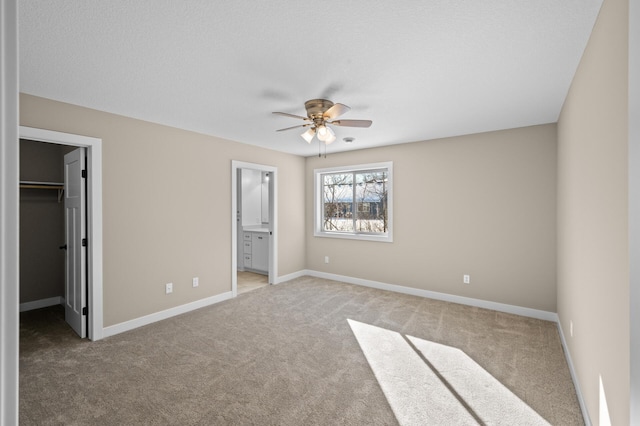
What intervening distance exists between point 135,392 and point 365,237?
3809mm

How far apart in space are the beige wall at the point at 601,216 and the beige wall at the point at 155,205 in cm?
400

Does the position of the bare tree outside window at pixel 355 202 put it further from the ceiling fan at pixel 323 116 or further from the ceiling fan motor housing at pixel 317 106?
the ceiling fan motor housing at pixel 317 106

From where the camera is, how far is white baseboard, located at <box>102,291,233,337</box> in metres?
3.44

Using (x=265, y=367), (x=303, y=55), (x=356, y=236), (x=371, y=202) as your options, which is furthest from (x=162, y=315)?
(x=371, y=202)

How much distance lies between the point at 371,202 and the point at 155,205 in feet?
10.9

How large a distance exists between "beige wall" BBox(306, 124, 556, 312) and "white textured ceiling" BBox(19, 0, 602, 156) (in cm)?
74

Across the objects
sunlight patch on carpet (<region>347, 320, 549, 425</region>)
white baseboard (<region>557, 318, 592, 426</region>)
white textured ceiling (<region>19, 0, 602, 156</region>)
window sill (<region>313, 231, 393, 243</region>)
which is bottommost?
sunlight patch on carpet (<region>347, 320, 549, 425</region>)

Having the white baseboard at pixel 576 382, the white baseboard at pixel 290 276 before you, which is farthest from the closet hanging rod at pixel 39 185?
the white baseboard at pixel 576 382

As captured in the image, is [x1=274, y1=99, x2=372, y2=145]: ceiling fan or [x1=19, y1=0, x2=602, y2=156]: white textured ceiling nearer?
[x1=19, y1=0, x2=602, y2=156]: white textured ceiling

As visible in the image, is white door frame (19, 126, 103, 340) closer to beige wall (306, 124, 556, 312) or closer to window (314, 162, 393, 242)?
window (314, 162, 393, 242)

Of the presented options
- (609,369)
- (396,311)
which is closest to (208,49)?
(609,369)

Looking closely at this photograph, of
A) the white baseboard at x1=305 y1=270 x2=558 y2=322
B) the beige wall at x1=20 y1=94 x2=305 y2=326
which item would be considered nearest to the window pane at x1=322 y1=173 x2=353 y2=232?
the white baseboard at x1=305 y1=270 x2=558 y2=322

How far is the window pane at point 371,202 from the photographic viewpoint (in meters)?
5.40

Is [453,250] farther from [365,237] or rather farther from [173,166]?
[173,166]
